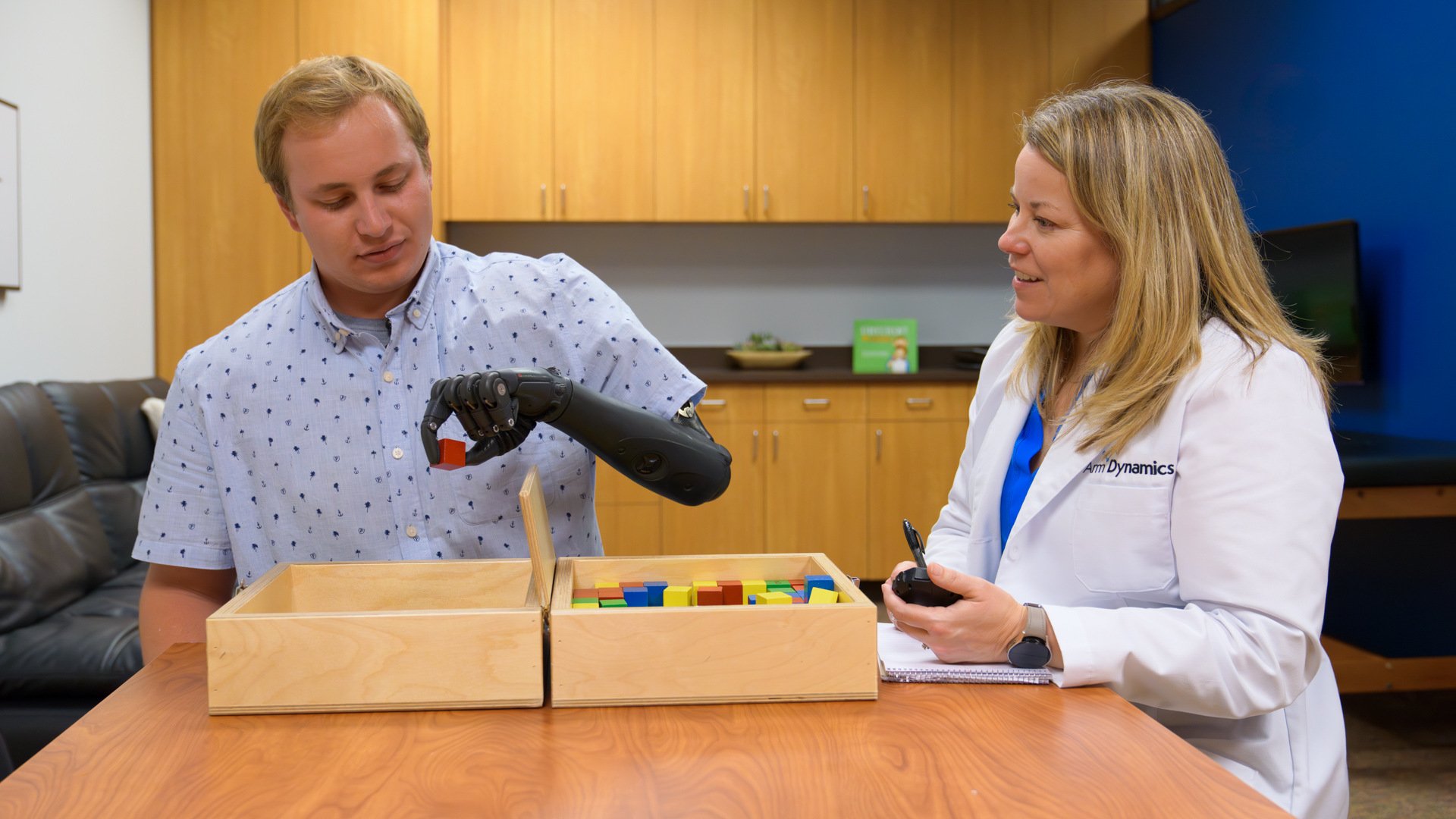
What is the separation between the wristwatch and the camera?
3.70 feet

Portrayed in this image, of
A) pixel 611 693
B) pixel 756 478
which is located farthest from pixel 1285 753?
pixel 756 478

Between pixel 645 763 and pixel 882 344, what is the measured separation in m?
4.36

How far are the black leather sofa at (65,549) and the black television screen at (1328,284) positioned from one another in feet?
11.5

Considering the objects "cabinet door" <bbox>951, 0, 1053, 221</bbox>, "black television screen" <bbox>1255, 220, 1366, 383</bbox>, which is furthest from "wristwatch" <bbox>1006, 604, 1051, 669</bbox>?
"cabinet door" <bbox>951, 0, 1053, 221</bbox>

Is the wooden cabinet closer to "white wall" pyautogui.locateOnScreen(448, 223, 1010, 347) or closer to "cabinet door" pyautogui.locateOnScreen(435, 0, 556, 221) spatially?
"white wall" pyautogui.locateOnScreen(448, 223, 1010, 347)

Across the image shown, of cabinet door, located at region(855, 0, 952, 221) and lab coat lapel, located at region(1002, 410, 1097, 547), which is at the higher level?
cabinet door, located at region(855, 0, 952, 221)

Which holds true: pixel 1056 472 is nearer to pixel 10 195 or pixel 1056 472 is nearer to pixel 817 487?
pixel 10 195

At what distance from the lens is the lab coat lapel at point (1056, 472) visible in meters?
1.37

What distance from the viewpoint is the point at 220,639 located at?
100cm

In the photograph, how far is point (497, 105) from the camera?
4734 millimetres

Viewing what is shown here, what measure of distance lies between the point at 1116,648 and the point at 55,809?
3.16ft

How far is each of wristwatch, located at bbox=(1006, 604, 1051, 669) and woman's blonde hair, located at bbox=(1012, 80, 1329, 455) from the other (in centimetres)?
28

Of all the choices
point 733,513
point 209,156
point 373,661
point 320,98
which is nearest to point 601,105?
point 209,156

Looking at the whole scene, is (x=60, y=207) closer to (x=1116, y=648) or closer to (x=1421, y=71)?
(x=1116, y=648)
